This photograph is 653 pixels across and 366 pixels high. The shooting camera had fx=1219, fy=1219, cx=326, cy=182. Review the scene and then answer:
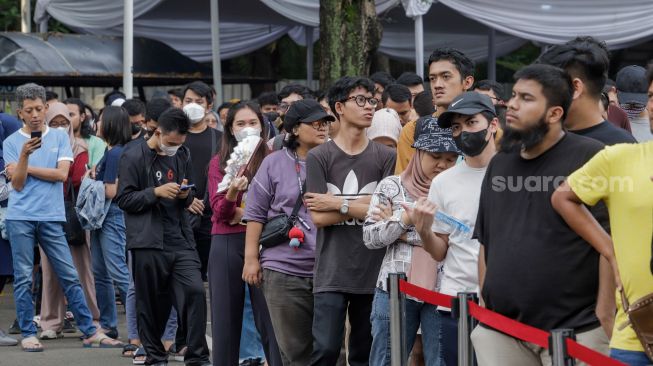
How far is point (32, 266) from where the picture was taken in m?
10.5

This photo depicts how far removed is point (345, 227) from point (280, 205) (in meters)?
0.68

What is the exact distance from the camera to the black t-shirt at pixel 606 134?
209 inches

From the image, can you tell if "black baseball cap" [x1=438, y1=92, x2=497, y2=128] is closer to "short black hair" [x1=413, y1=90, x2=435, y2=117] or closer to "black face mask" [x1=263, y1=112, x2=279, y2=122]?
"short black hair" [x1=413, y1=90, x2=435, y2=117]

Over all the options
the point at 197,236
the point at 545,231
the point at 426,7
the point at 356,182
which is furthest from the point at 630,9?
the point at 545,231

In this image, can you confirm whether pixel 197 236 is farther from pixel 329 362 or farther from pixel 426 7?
pixel 426 7

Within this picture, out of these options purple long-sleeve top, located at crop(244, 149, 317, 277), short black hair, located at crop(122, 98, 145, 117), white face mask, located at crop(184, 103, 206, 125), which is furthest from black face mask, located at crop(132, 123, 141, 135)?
purple long-sleeve top, located at crop(244, 149, 317, 277)

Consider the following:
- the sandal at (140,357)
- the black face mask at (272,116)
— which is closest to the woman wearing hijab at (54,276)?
the sandal at (140,357)

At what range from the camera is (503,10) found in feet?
54.1

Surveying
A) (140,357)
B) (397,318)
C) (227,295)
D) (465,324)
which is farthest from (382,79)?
(465,324)

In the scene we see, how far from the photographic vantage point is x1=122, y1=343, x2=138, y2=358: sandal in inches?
400

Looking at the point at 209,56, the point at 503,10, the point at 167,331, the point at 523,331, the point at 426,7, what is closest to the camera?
the point at 523,331

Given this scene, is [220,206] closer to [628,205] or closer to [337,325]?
[337,325]

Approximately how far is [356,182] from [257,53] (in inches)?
687

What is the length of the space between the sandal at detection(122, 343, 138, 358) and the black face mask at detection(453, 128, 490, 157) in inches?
197
